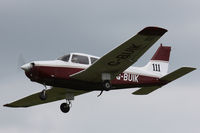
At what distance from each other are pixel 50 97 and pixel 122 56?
6.56 meters

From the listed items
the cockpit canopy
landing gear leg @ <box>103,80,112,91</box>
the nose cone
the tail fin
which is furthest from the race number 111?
the nose cone

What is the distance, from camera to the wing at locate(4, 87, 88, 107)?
112ft

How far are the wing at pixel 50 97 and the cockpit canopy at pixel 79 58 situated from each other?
2.37m

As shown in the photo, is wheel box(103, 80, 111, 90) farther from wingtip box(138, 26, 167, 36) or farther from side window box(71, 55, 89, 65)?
wingtip box(138, 26, 167, 36)

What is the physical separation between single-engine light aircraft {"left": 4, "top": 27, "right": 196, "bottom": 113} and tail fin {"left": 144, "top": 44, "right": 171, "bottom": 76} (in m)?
Result: 1.15

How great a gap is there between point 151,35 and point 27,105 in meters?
11.3

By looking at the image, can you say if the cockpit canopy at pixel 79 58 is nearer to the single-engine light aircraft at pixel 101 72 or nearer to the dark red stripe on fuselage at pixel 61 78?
the single-engine light aircraft at pixel 101 72

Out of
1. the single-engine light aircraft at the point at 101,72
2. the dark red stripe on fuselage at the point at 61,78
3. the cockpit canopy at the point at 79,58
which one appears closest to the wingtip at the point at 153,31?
the single-engine light aircraft at the point at 101,72

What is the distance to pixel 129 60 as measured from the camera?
31.2m

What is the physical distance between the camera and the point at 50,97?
117 ft

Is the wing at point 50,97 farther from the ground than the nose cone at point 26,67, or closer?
closer

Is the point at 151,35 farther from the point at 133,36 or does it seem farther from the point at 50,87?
the point at 50,87

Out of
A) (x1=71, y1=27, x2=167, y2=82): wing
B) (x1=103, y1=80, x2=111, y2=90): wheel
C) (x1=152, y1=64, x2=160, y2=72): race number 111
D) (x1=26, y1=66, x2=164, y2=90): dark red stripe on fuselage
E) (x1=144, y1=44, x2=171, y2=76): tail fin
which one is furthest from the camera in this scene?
(x1=144, y1=44, x2=171, y2=76): tail fin

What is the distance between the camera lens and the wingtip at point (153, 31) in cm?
2786
